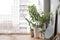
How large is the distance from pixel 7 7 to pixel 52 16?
2.77 ft

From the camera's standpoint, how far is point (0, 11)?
105 inches

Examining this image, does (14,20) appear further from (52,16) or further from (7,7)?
(52,16)

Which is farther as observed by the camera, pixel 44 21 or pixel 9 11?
pixel 9 11

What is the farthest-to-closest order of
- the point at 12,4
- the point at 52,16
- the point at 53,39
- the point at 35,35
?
the point at 12,4
the point at 35,35
the point at 52,16
the point at 53,39

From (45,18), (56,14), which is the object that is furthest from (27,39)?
(56,14)

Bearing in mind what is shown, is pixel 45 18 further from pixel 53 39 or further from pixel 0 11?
pixel 0 11

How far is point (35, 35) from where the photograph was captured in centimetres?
235

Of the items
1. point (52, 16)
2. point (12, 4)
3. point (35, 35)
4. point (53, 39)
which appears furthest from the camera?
point (12, 4)

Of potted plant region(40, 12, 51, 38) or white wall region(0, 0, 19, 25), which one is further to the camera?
white wall region(0, 0, 19, 25)

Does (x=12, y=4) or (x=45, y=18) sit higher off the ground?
(x=12, y=4)

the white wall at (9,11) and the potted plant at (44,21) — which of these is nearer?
the potted plant at (44,21)

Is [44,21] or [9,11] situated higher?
[9,11]

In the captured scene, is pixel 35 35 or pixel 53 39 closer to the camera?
pixel 53 39

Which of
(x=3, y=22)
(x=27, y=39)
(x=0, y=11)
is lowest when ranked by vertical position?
(x=27, y=39)
